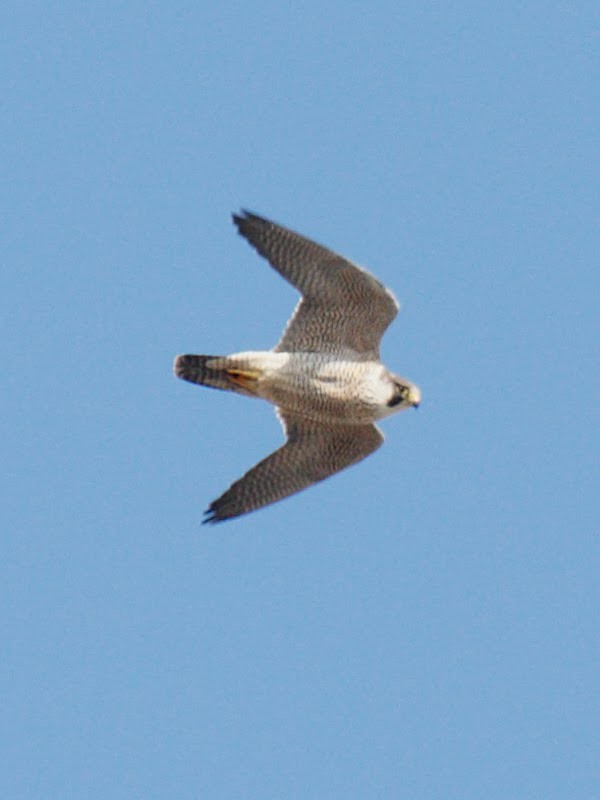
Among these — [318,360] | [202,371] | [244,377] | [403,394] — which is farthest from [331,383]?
[202,371]

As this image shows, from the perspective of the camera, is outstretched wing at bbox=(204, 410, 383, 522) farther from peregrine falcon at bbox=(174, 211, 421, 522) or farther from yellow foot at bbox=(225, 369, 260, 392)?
yellow foot at bbox=(225, 369, 260, 392)

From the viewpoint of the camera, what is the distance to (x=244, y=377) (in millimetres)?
17125

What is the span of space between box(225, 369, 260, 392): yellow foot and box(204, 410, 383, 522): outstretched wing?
658mm

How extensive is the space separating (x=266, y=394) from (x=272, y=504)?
1.04 metres

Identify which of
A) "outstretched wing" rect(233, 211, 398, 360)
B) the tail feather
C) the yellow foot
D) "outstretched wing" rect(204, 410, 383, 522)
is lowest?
"outstretched wing" rect(204, 410, 383, 522)

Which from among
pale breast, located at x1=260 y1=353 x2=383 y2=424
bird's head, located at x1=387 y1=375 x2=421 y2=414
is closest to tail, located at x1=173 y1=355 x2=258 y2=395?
pale breast, located at x1=260 y1=353 x2=383 y2=424

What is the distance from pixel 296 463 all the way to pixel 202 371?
1.15m

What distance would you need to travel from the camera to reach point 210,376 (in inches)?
683

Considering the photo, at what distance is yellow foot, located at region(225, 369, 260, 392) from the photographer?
1708cm

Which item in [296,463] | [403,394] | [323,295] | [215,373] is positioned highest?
[323,295]

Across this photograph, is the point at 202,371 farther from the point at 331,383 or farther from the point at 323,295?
the point at 323,295

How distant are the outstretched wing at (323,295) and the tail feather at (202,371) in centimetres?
51

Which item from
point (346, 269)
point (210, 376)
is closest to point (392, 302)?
point (346, 269)

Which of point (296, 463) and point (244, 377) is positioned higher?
point (244, 377)
